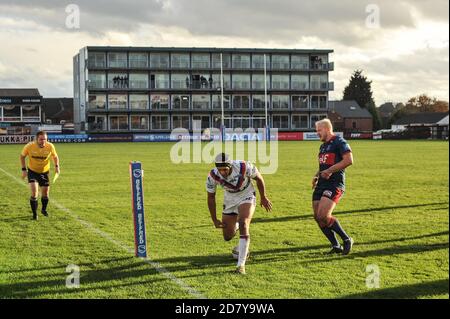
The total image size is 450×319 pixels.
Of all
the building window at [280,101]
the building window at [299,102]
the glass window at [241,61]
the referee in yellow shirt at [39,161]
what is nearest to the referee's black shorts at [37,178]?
the referee in yellow shirt at [39,161]

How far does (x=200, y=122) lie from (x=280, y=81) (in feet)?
40.0

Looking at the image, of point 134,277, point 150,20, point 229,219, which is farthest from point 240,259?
point 150,20

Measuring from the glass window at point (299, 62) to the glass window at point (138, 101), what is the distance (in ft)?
66.1

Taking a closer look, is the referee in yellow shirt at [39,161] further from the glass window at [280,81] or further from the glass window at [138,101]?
the glass window at [280,81]

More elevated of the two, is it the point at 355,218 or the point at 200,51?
the point at 200,51

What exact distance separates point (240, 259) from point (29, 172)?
6.99 meters

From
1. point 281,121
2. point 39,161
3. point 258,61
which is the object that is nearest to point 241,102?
point 258,61

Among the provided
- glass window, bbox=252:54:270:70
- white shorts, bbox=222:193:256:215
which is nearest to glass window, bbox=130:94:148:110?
glass window, bbox=252:54:270:70

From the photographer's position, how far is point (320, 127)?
29.6 ft

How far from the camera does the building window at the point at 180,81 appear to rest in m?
77.5

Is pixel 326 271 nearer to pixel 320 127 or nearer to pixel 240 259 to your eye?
pixel 240 259

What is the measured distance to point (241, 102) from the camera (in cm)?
7856

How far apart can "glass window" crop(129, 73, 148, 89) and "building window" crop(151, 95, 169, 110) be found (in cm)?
191

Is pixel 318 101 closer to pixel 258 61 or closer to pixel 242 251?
pixel 258 61
